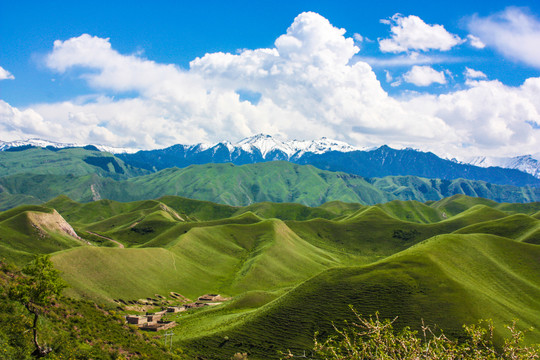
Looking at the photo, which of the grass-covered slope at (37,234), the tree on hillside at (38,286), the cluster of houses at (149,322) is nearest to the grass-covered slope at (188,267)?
the cluster of houses at (149,322)

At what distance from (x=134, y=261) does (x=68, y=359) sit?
9639cm

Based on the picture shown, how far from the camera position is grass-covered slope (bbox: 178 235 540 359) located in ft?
235

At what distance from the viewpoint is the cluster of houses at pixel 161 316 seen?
8406 cm

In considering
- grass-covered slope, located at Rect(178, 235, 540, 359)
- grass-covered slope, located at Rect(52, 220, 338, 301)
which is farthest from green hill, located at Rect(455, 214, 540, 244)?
grass-covered slope, located at Rect(178, 235, 540, 359)

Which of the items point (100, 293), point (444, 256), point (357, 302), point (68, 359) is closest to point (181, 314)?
point (100, 293)

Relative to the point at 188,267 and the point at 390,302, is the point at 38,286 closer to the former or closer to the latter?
the point at 390,302

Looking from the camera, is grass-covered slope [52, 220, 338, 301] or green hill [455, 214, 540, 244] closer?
grass-covered slope [52, 220, 338, 301]

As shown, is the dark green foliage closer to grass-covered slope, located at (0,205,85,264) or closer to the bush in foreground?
the bush in foreground

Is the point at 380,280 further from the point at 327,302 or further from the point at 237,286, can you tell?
the point at 237,286

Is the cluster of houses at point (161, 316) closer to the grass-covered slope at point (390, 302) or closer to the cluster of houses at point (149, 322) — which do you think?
the cluster of houses at point (149, 322)

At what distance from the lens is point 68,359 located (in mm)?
41531

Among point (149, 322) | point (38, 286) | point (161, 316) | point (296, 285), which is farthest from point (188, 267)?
point (38, 286)

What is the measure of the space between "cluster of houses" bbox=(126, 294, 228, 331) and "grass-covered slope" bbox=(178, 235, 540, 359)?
7.16m

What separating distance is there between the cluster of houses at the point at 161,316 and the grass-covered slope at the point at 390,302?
23.5 feet
